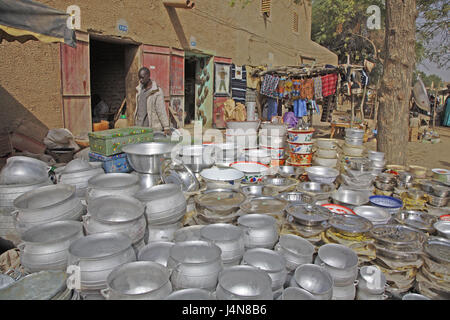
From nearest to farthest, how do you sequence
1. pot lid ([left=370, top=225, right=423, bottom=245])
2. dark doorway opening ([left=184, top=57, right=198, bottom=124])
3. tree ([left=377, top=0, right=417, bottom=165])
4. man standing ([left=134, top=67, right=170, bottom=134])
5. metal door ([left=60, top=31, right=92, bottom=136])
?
pot lid ([left=370, top=225, right=423, bottom=245])
tree ([left=377, top=0, right=417, bottom=165])
man standing ([left=134, top=67, right=170, bottom=134])
metal door ([left=60, top=31, right=92, bottom=136])
dark doorway opening ([left=184, top=57, right=198, bottom=124])

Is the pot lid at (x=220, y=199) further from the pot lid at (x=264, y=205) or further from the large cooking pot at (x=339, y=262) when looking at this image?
the large cooking pot at (x=339, y=262)

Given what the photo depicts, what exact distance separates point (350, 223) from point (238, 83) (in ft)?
30.0

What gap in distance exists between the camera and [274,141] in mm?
3986

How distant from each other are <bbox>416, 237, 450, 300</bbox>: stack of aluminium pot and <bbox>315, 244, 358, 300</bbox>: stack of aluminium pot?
58 centimetres

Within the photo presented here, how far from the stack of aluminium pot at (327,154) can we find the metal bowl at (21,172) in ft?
10.4

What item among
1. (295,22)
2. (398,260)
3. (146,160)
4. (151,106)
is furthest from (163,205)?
(295,22)

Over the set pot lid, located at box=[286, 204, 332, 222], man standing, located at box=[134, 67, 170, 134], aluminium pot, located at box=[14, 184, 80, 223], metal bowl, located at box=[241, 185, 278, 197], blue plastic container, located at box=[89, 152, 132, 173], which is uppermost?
man standing, located at box=[134, 67, 170, 134]

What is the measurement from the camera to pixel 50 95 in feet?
17.5

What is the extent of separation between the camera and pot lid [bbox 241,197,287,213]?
2560 millimetres

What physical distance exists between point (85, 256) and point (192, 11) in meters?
8.35

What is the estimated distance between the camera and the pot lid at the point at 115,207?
2143mm

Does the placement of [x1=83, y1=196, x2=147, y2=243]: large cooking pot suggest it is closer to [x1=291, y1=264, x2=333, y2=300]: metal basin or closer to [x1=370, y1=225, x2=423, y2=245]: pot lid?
[x1=291, y1=264, x2=333, y2=300]: metal basin

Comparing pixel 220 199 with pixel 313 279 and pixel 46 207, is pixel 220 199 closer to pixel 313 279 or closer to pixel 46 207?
pixel 313 279

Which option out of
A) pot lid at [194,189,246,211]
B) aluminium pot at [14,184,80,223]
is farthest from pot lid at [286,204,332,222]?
aluminium pot at [14,184,80,223]
